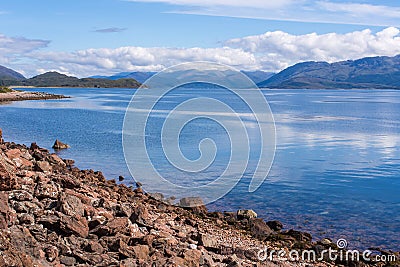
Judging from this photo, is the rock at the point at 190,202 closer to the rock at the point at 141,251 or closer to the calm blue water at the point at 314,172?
the calm blue water at the point at 314,172

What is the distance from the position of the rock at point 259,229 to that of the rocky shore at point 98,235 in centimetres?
4

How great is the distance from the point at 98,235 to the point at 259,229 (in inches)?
340

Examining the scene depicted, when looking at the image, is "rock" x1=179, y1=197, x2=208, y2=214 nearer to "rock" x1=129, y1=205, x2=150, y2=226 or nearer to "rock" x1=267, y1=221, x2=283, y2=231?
"rock" x1=267, y1=221, x2=283, y2=231

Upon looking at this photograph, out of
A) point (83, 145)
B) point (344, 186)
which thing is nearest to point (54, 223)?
point (344, 186)

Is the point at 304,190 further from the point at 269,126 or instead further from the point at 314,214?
the point at 269,126

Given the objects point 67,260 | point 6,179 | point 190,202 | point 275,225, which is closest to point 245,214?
point 275,225

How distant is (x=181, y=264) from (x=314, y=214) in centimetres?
1340

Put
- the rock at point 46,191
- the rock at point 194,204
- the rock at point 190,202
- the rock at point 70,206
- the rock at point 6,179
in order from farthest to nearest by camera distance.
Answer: the rock at point 190,202 < the rock at point 194,204 < the rock at point 46,191 < the rock at point 6,179 < the rock at point 70,206

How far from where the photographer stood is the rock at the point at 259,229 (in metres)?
18.8

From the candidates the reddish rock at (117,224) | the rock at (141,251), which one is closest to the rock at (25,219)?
the reddish rock at (117,224)

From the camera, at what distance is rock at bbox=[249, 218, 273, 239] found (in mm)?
A: 18845

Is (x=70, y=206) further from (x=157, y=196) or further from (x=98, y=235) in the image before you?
(x=157, y=196)

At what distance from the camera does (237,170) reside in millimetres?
32562

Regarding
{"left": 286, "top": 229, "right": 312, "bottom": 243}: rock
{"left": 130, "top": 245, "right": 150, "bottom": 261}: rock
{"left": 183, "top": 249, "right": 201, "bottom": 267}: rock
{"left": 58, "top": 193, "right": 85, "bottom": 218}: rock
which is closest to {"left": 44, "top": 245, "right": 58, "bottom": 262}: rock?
{"left": 130, "top": 245, "right": 150, "bottom": 261}: rock
